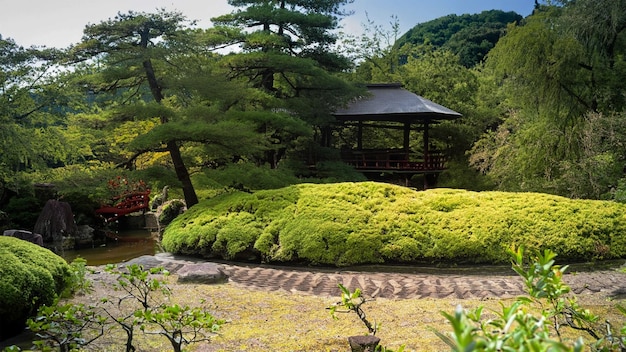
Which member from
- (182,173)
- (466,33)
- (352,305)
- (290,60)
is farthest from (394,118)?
(466,33)

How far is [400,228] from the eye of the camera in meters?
7.31

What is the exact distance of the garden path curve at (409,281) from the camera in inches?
226

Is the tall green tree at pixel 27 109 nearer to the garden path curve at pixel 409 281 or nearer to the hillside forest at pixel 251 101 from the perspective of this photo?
the hillside forest at pixel 251 101

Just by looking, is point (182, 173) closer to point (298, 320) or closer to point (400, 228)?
point (400, 228)

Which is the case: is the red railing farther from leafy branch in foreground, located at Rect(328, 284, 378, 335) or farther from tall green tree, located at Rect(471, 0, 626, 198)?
leafy branch in foreground, located at Rect(328, 284, 378, 335)

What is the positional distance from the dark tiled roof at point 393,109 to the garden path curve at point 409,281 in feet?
28.1

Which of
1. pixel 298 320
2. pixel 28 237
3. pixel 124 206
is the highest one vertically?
pixel 28 237

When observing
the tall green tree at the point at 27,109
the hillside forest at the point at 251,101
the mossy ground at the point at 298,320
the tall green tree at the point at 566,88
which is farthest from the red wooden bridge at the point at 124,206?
the tall green tree at the point at 566,88

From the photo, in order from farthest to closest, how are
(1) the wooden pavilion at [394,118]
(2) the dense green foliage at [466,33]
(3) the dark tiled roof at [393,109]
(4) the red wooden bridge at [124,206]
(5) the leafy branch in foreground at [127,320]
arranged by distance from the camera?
(2) the dense green foliage at [466,33] < (1) the wooden pavilion at [394,118] < (3) the dark tiled roof at [393,109] < (4) the red wooden bridge at [124,206] < (5) the leafy branch in foreground at [127,320]

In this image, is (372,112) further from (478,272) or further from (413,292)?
(413,292)

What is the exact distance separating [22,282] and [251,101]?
8697 millimetres

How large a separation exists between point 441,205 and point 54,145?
10107 millimetres

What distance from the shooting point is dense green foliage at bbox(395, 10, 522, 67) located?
99.1 ft

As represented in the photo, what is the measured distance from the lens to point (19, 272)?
4105mm
